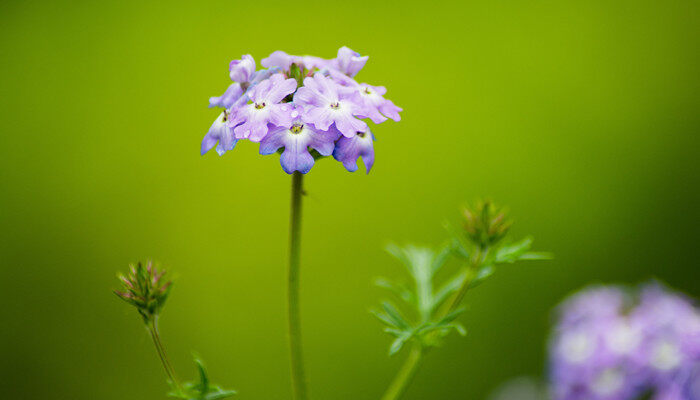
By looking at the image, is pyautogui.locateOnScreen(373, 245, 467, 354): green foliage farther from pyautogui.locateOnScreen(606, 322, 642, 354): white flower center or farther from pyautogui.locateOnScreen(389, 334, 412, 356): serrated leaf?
pyautogui.locateOnScreen(606, 322, 642, 354): white flower center

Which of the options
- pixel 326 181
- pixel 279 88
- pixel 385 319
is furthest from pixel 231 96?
pixel 326 181

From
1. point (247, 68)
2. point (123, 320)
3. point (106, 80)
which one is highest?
point (106, 80)

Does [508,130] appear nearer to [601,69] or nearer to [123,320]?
[601,69]

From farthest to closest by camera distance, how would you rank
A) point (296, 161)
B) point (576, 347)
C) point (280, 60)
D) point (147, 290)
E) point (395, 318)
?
1. point (576, 347)
2. point (395, 318)
3. point (280, 60)
4. point (147, 290)
5. point (296, 161)

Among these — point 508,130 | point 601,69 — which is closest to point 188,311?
point 508,130

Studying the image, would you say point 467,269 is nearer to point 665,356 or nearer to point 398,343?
point 398,343

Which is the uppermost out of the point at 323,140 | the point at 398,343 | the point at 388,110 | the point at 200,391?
the point at 388,110
